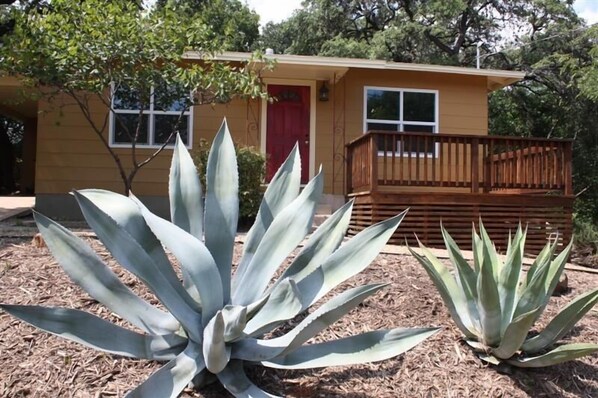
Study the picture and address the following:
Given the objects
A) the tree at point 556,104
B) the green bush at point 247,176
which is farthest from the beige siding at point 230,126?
the tree at point 556,104

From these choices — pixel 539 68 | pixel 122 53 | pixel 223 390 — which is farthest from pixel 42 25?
pixel 539 68

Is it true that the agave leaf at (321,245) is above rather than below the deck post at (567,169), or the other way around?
below

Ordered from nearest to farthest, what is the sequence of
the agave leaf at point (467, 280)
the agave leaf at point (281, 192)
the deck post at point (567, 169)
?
the agave leaf at point (281, 192) < the agave leaf at point (467, 280) < the deck post at point (567, 169)

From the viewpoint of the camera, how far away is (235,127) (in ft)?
34.2

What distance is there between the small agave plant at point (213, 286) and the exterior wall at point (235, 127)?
25.4 ft

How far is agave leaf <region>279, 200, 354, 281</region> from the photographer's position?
8.43 feet

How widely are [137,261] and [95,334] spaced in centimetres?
35

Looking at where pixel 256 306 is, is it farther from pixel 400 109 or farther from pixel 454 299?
pixel 400 109

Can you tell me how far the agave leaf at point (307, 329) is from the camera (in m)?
2.20

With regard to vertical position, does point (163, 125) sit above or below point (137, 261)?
above

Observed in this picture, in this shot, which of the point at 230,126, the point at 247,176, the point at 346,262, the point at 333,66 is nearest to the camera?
the point at 346,262

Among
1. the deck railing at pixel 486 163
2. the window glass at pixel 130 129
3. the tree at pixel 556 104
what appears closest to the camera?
the deck railing at pixel 486 163

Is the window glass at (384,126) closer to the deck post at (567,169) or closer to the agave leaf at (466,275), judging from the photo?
the deck post at (567,169)

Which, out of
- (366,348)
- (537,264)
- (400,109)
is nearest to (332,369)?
(366,348)
